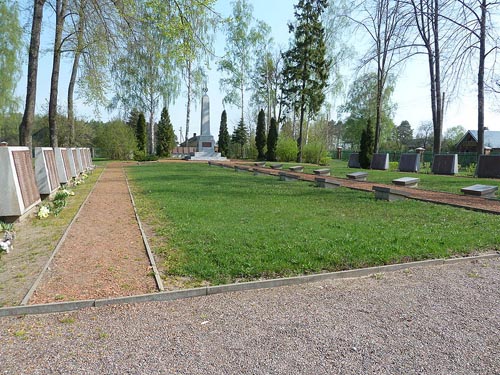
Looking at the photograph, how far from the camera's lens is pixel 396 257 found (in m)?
4.94

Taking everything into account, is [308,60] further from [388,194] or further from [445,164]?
[388,194]

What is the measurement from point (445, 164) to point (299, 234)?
19.8m

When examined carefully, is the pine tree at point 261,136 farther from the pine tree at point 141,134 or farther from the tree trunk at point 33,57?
the tree trunk at point 33,57

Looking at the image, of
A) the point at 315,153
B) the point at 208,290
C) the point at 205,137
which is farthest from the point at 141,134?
the point at 208,290

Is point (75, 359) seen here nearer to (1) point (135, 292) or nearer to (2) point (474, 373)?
(1) point (135, 292)

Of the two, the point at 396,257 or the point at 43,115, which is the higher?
the point at 43,115

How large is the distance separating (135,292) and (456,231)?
529 centimetres

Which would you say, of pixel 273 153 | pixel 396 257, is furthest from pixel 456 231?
pixel 273 153

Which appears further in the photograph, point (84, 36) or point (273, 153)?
point (273, 153)

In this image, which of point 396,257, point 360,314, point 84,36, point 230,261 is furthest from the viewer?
point 84,36

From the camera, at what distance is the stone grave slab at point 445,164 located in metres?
22.0

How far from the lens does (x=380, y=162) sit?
27.7 metres

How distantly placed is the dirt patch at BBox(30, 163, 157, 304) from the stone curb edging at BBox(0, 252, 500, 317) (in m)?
0.15

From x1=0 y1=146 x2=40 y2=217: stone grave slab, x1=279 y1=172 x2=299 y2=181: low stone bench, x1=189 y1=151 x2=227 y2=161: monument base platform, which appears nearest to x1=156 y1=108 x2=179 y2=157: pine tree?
x1=189 y1=151 x2=227 y2=161: monument base platform
